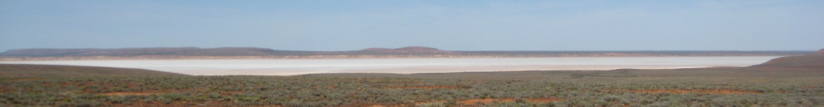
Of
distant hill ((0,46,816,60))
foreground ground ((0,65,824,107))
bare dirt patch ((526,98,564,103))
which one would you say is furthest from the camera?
distant hill ((0,46,816,60))

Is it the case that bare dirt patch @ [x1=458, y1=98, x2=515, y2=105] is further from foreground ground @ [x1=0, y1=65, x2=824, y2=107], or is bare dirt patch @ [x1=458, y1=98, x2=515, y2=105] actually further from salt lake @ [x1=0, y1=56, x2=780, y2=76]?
salt lake @ [x1=0, y1=56, x2=780, y2=76]

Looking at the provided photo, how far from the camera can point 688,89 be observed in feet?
53.3

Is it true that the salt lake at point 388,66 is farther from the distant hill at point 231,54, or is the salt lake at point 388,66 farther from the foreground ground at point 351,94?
the distant hill at point 231,54

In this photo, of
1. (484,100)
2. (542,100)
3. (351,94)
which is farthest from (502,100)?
(351,94)

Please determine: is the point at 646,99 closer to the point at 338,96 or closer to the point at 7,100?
the point at 338,96

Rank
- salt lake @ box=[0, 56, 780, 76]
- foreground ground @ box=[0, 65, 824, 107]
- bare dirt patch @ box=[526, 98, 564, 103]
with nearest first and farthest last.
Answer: foreground ground @ box=[0, 65, 824, 107] < bare dirt patch @ box=[526, 98, 564, 103] < salt lake @ box=[0, 56, 780, 76]

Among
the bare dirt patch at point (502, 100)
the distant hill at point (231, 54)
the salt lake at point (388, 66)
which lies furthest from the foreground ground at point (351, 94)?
the distant hill at point (231, 54)

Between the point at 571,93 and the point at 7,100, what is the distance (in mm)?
11110

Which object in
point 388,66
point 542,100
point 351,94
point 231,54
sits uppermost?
point 231,54

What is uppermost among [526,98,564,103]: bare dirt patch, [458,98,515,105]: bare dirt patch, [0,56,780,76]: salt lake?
[0,56,780,76]: salt lake

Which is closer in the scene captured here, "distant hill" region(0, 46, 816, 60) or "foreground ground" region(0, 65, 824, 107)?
"foreground ground" region(0, 65, 824, 107)

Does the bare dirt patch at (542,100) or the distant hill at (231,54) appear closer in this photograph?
the bare dirt patch at (542,100)

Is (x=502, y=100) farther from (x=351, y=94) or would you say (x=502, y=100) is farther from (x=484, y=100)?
(x=351, y=94)

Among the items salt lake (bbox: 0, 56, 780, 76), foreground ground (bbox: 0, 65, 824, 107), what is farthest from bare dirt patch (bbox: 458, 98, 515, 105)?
salt lake (bbox: 0, 56, 780, 76)
